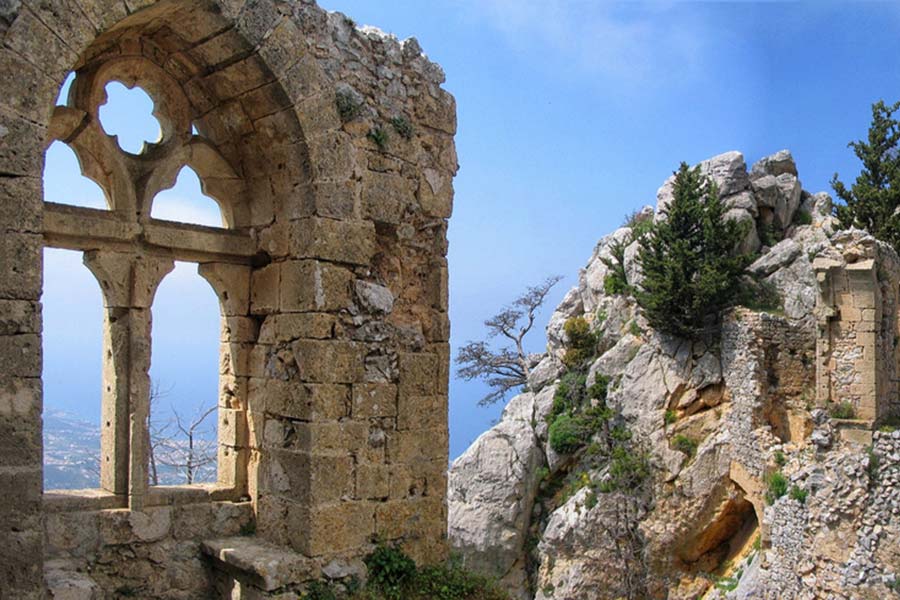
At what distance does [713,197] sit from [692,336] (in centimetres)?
413

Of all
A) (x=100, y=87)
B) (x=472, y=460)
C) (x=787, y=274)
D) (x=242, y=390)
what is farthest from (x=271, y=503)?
(x=787, y=274)

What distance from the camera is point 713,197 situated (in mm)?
21172

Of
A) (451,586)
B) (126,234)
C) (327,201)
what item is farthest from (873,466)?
(126,234)

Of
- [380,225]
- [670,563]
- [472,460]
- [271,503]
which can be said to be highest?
[380,225]

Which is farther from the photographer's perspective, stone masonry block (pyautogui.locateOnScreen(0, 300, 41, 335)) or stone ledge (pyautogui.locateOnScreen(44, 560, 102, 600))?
stone ledge (pyautogui.locateOnScreen(44, 560, 102, 600))

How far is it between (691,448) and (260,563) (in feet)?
55.8

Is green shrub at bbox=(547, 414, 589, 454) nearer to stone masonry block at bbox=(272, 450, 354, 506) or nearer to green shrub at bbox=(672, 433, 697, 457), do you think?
green shrub at bbox=(672, 433, 697, 457)

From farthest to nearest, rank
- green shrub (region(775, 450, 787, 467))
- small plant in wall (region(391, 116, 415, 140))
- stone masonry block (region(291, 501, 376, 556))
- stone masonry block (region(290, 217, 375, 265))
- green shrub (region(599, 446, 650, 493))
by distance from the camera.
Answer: green shrub (region(599, 446, 650, 493)) < green shrub (region(775, 450, 787, 467)) < small plant in wall (region(391, 116, 415, 140)) < stone masonry block (region(290, 217, 375, 265)) < stone masonry block (region(291, 501, 376, 556))

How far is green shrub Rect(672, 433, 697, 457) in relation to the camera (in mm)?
20094

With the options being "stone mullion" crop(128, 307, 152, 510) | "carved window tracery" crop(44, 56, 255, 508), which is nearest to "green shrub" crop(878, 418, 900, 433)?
"carved window tracery" crop(44, 56, 255, 508)

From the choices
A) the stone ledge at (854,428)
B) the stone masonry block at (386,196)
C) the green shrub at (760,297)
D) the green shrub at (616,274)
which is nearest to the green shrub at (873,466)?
the stone ledge at (854,428)

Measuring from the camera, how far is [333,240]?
5.82 m

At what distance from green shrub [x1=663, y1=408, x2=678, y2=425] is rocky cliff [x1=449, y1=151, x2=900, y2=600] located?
57 mm

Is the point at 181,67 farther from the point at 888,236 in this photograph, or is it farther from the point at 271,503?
the point at 888,236
